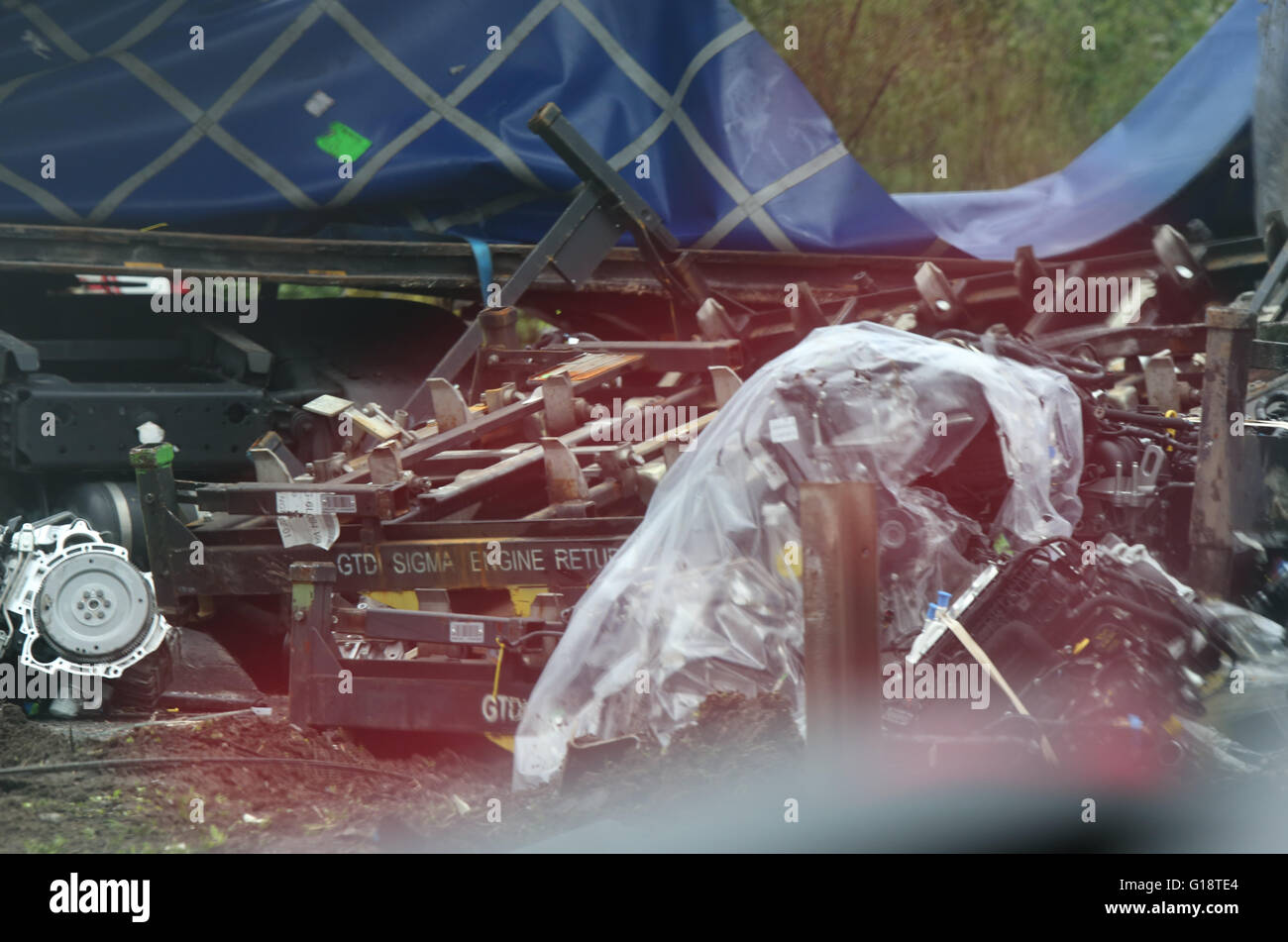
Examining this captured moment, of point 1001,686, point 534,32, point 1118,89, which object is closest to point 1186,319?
point 1001,686

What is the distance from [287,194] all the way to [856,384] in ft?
13.6

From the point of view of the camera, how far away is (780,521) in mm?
4621

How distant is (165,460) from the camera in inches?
228

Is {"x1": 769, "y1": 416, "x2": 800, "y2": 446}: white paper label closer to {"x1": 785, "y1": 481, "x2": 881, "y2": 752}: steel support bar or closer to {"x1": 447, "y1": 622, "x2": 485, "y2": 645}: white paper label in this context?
{"x1": 447, "y1": 622, "x2": 485, "y2": 645}: white paper label

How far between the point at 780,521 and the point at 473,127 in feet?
13.7

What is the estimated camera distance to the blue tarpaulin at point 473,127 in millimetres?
7457

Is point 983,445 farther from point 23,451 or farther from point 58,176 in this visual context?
point 58,176
